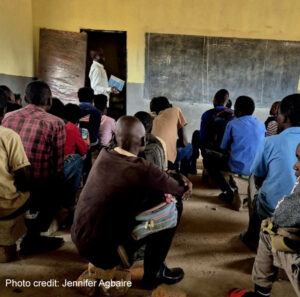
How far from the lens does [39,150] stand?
7.39 feet

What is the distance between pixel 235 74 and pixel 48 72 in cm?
360

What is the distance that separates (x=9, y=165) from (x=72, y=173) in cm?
82

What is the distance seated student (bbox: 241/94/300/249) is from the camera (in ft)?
6.26

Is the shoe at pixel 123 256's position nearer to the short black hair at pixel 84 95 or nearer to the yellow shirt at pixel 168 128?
the yellow shirt at pixel 168 128

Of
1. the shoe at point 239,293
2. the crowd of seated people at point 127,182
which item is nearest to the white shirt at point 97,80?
the crowd of seated people at point 127,182

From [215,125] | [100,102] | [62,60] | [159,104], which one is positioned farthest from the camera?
[62,60]

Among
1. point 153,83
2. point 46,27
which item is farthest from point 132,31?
point 46,27

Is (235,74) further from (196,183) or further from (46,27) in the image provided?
(46,27)

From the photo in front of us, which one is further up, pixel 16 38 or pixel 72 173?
pixel 16 38

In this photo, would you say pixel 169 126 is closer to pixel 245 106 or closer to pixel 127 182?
pixel 245 106

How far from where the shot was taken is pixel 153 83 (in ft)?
19.9

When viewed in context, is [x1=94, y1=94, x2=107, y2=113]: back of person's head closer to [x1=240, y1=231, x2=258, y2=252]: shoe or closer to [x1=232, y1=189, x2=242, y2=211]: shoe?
[x1=232, y1=189, x2=242, y2=211]: shoe

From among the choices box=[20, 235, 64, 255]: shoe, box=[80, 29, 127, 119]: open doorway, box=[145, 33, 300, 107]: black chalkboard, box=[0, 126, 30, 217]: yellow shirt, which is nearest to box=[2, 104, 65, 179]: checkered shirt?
box=[0, 126, 30, 217]: yellow shirt

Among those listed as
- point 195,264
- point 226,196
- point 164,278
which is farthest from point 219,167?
point 164,278
